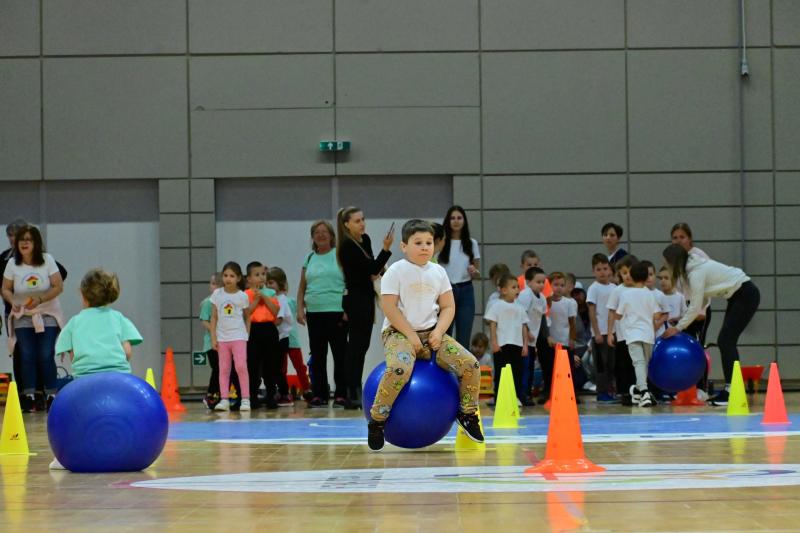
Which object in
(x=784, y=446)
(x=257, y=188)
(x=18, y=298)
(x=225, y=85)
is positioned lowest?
(x=784, y=446)

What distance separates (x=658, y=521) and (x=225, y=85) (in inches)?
487

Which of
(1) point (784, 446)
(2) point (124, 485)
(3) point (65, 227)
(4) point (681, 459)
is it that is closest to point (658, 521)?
(4) point (681, 459)

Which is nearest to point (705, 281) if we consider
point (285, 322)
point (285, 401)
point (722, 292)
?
point (722, 292)

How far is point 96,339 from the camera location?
7.39 metres

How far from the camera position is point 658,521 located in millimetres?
4617

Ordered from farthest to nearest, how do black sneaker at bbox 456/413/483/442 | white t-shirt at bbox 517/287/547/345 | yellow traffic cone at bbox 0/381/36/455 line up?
white t-shirt at bbox 517/287/547/345 < yellow traffic cone at bbox 0/381/36/455 < black sneaker at bbox 456/413/483/442

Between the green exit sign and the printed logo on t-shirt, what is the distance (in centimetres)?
471

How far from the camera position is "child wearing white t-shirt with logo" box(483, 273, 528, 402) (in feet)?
40.3

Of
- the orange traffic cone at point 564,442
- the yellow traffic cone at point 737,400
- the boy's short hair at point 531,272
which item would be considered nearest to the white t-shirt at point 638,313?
the boy's short hair at point 531,272

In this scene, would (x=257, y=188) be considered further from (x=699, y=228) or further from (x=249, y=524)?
(x=249, y=524)

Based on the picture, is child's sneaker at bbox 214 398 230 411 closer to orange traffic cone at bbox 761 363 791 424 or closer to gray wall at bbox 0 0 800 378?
gray wall at bbox 0 0 800 378

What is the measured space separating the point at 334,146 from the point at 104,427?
9453 millimetres

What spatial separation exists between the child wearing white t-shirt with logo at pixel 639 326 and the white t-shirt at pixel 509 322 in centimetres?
114

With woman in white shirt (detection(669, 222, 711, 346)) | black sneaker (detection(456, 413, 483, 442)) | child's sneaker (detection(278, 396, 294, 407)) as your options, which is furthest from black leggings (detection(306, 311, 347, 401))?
black sneaker (detection(456, 413, 483, 442))
